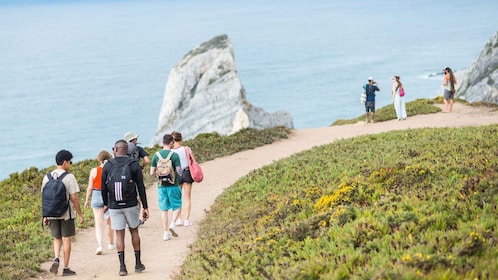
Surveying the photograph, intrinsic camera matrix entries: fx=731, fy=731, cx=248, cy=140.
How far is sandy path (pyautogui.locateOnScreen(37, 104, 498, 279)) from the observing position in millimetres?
15234

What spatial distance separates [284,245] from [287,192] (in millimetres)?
7132

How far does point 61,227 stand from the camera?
14.4 m

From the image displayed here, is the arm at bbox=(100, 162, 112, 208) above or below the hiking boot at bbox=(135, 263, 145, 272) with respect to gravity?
above

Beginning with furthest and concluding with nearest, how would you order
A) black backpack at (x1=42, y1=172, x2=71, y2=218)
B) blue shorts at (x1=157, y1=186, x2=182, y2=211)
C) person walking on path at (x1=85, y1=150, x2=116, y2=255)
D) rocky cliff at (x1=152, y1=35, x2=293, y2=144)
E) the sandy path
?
rocky cliff at (x1=152, y1=35, x2=293, y2=144), blue shorts at (x1=157, y1=186, x2=182, y2=211), person walking on path at (x1=85, y1=150, x2=116, y2=255), the sandy path, black backpack at (x1=42, y1=172, x2=71, y2=218)

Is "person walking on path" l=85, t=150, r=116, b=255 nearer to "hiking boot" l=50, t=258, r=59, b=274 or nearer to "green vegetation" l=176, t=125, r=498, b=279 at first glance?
"hiking boot" l=50, t=258, r=59, b=274

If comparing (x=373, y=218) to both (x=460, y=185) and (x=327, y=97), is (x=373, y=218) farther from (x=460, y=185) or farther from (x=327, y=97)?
(x=327, y=97)

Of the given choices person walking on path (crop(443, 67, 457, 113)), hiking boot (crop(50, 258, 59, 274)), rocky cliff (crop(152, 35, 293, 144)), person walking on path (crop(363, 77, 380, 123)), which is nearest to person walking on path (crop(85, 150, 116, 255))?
hiking boot (crop(50, 258, 59, 274))

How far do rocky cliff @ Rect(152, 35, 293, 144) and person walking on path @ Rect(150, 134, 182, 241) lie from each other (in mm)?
62848

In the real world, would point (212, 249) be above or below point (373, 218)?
below

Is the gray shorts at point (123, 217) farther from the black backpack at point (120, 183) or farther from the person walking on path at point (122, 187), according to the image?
the black backpack at point (120, 183)

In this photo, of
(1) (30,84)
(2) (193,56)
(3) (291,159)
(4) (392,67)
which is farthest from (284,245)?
(1) (30,84)

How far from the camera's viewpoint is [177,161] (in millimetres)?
17312

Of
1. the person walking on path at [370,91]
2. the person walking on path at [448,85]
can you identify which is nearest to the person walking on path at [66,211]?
the person walking on path at [370,91]

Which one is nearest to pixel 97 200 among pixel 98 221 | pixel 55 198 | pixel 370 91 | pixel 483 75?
pixel 98 221
